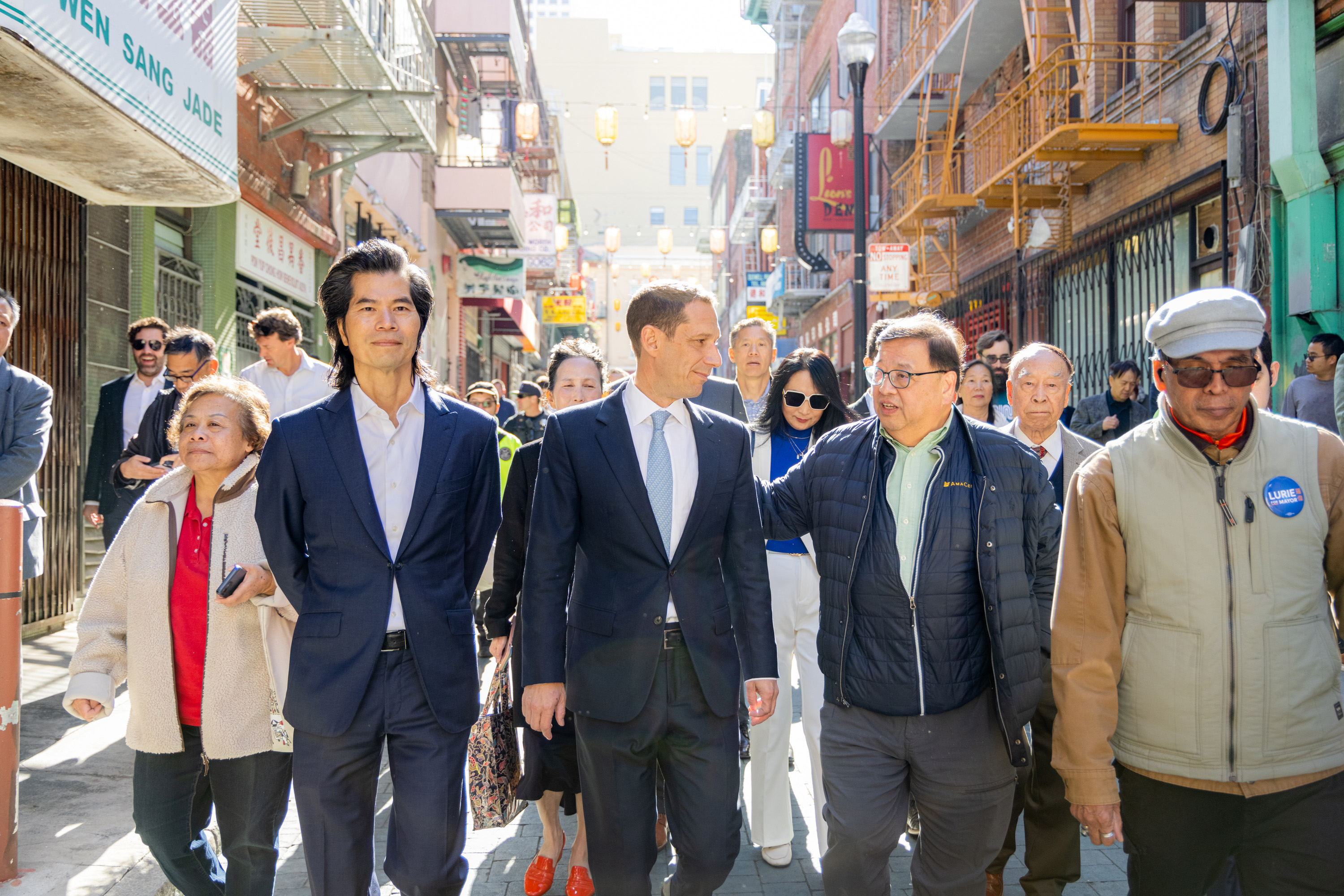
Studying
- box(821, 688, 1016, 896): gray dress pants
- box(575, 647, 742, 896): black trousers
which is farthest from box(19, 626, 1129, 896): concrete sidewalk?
box(821, 688, 1016, 896): gray dress pants

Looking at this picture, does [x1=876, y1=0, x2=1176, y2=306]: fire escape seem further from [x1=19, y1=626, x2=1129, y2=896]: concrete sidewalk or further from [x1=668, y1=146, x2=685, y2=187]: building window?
[x1=668, y1=146, x2=685, y2=187]: building window

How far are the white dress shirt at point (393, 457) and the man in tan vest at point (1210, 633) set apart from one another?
6.35 ft

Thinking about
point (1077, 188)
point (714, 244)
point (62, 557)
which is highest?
point (714, 244)

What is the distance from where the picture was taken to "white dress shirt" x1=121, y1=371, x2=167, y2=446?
6660 millimetres

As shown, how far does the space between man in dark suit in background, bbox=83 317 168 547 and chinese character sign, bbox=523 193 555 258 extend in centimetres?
2523

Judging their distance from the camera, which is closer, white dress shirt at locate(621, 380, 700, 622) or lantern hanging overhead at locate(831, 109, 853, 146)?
white dress shirt at locate(621, 380, 700, 622)

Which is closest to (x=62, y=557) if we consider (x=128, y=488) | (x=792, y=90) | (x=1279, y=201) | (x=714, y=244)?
(x=128, y=488)

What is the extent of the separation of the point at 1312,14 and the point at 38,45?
9.44 metres

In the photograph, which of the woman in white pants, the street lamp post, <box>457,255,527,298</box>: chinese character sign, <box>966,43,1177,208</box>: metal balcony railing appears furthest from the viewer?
<box>457,255,527,298</box>: chinese character sign

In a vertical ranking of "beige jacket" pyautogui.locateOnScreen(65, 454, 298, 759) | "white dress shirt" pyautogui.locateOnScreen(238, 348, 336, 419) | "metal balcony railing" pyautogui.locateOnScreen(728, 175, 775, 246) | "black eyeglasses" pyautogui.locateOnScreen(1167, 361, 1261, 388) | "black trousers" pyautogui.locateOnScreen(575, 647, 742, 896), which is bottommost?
"black trousers" pyautogui.locateOnScreen(575, 647, 742, 896)

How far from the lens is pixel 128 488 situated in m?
6.23

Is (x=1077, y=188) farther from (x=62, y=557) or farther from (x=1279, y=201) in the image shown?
(x=62, y=557)

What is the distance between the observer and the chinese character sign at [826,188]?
890 inches

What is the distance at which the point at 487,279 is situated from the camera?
27609 mm
